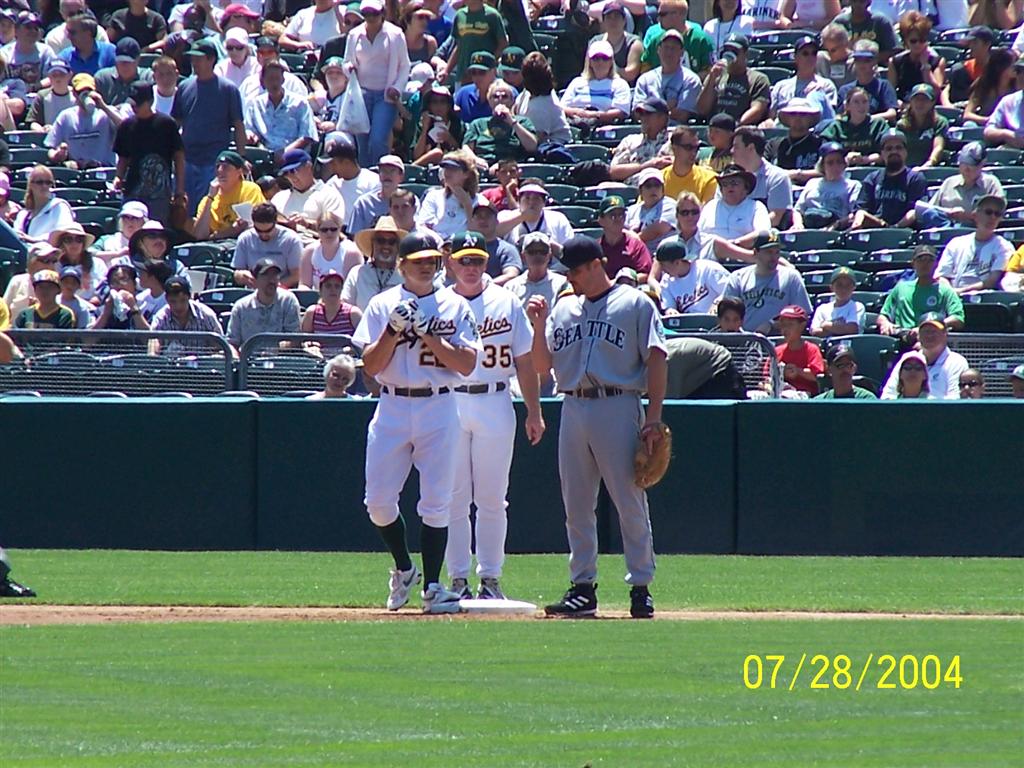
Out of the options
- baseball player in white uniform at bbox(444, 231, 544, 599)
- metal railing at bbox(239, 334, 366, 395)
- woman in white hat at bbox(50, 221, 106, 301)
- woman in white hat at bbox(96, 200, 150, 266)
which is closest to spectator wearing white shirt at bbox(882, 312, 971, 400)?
metal railing at bbox(239, 334, 366, 395)

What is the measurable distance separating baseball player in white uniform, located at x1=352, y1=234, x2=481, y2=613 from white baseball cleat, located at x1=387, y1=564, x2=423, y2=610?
17 centimetres

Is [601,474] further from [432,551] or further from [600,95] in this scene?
[600,95]

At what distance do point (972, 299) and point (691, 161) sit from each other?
10.4 ft

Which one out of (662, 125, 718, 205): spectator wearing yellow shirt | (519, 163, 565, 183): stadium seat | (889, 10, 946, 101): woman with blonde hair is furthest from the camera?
(889, 10, 946, 101): woman with blonde hair

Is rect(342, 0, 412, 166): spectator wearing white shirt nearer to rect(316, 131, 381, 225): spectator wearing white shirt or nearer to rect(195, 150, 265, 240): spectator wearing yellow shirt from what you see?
rect(316, 131, 381, 225): spectator wearing white shirt

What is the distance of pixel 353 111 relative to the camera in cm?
1958

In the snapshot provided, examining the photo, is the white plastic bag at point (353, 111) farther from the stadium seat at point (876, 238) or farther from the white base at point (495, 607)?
the white base at point (495, 607)

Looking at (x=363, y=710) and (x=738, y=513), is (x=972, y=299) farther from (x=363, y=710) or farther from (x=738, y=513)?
(x=363, y=710)

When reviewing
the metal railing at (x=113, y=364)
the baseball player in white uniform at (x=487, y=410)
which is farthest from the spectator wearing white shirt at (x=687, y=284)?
the baseball player in white uniform at (x=487, y=410)

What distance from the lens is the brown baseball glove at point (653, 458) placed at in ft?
31.2

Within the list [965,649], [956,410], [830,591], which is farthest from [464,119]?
[965,649]

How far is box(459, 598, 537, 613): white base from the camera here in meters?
9.98

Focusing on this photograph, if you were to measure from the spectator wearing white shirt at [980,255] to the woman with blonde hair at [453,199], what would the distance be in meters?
4.12

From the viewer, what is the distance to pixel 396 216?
16.5 metres
